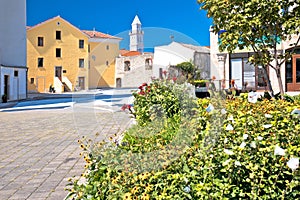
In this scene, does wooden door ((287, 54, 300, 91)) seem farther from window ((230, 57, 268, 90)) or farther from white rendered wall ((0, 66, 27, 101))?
white rendered wall ((0, 66, 27, 101))

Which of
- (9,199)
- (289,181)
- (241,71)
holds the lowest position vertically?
(9,199)

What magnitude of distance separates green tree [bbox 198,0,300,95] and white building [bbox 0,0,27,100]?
19554 mm

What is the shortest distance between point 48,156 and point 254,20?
4.95 m

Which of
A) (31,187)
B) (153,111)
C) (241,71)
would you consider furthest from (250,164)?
(241,71)

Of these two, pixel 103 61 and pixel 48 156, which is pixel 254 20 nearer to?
pixel 103 61

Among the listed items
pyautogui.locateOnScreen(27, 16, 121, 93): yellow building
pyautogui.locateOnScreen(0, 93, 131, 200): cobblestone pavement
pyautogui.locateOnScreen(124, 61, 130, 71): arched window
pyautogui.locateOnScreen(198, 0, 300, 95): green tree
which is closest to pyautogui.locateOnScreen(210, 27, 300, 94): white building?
pyautogui.locateOnScreen(198, 0, 300, 95): green tree

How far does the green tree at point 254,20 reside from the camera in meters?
7.80

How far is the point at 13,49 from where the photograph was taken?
2706cm

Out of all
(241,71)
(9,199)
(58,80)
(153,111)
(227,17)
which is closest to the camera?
(9,199)

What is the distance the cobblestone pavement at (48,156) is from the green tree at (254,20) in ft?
10.3

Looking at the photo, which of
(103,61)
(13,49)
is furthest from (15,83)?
(103,61)

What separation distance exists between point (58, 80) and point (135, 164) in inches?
1560

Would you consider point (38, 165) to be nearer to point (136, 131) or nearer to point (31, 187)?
point (31, 187)

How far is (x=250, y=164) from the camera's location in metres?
2.68
